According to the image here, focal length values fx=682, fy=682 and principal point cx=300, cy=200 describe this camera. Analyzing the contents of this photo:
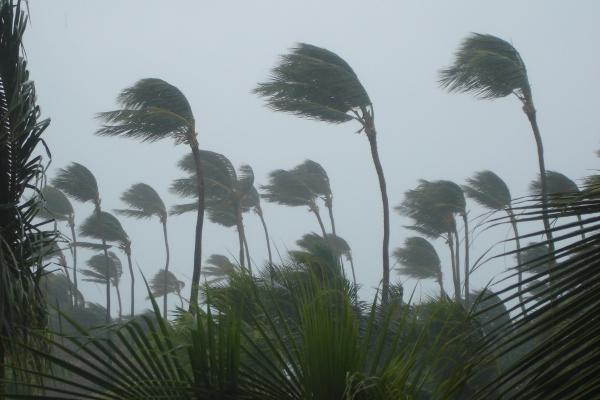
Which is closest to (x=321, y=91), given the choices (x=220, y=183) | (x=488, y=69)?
(x=488, y=69)

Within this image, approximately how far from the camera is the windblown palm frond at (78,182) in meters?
31.5

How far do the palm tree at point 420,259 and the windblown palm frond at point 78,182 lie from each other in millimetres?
18723

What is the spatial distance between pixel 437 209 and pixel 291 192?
8177mm

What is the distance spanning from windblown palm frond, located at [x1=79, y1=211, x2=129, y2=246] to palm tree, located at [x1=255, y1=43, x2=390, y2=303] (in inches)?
719

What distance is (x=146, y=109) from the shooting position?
742 inches

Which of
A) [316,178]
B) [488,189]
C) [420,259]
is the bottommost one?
[420,259]

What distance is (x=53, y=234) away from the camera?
4.45 meters

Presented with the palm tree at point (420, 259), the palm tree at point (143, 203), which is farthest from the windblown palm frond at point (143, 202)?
the palm tree at point (420, 259)

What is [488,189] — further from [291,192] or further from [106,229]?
[106,229]

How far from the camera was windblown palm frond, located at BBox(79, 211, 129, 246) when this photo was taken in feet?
117

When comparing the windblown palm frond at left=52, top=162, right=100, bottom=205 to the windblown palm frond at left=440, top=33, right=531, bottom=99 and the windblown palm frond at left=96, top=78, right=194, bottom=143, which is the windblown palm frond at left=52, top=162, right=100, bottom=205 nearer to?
the windblown palm frond at left=96, top=78, right=194, bottom=143

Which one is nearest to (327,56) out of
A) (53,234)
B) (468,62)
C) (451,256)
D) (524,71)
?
(468,62)

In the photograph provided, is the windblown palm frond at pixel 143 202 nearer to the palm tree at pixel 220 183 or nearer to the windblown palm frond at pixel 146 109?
the palm tree at pixel 220 183

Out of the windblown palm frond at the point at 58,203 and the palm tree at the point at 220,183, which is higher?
the windblown palm frond at the point at 58,203
